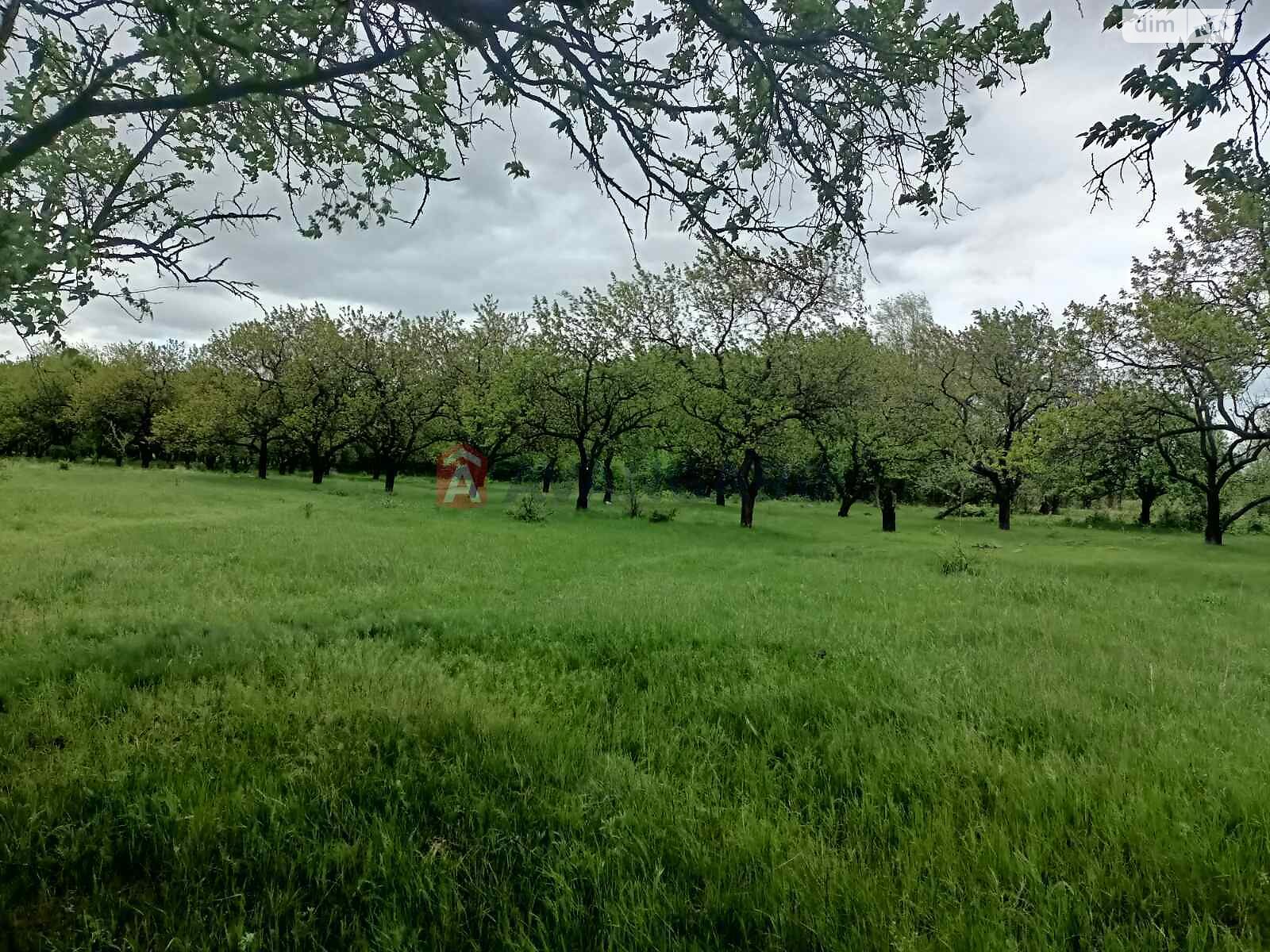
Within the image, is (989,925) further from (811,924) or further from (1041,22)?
(1041,22)

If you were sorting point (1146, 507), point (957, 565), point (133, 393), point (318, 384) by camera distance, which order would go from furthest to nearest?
1. point (133, 393)
2. point (318, 384)
3. point (1146, 507)
4. point (957, 565)

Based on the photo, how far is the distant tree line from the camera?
19716 millimetres

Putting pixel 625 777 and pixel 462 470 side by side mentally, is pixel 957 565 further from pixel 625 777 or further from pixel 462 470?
pixel 462 470

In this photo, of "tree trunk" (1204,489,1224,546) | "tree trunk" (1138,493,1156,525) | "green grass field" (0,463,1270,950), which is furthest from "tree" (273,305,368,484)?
"tree trunk" (1138,493,1156,525)

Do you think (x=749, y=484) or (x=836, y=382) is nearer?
(x=836, y=382)

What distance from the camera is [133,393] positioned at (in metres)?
59.0

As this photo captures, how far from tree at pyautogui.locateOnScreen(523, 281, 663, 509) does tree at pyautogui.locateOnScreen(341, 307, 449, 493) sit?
13280 mm

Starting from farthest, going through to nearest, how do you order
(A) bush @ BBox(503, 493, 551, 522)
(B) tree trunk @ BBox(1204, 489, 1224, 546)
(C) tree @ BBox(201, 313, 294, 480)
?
(C) tree @ BBox(201, 313, 294, 480), (A) bush @ BBox(503, 493, 551, 522), (B) tree trunk @ BBox(1204, 489, 1224, 546)

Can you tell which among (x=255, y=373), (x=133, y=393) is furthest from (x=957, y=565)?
(x=133, y=393)

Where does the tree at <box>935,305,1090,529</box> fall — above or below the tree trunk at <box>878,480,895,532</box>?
above

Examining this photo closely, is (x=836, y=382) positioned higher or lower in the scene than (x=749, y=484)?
higher

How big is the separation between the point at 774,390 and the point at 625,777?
91.0 ft

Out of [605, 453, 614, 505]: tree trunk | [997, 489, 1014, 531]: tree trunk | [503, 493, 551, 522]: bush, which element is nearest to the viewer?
[503, 493, 551, 522]: bush

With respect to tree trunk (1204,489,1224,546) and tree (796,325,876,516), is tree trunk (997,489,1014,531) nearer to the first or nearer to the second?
tree trunk (1204,489,1224,546)
